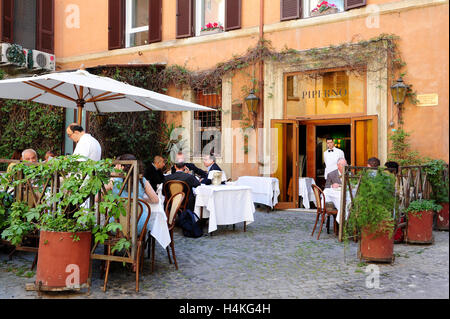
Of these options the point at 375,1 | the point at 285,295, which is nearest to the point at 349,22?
the point at 375,1

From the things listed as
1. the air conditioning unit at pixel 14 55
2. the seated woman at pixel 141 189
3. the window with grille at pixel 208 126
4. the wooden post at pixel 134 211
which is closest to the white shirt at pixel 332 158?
the window with grille at pixel 208 126

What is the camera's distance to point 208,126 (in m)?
11.7

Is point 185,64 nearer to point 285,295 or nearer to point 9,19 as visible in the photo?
point 9,19

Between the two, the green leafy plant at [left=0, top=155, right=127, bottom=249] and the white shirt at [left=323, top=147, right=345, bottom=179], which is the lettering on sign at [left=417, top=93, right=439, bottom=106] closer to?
the white shirt at [left=323, top=147, right=345, bottom=179]

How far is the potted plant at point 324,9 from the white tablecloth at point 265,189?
400cm

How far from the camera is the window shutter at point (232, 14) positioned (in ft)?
36.4

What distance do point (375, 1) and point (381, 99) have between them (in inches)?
84.0

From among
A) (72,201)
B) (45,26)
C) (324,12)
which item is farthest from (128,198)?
(45,26)

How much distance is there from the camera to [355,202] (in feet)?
16.0

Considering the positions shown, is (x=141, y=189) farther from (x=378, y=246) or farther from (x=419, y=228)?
(x=419, y=228)

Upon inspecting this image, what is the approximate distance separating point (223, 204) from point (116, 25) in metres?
8.36

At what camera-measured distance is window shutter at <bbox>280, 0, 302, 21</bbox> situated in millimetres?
10305

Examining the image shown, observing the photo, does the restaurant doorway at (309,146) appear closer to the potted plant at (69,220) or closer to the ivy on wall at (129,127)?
the ivy on wall at (129,127)
